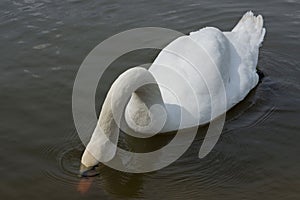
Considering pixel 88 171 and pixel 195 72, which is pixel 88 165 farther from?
pixel 195 72

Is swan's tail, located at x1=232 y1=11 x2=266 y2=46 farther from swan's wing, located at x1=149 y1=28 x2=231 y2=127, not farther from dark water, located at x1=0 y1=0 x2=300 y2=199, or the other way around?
swan's wing, located at x1=149 y1=28 x2=231 y2=127

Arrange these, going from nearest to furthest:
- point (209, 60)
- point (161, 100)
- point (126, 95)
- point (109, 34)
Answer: point (126, 95) → point (161, 100) → point (209, 60) → point (109, 34)

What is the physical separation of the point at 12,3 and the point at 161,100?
5.91m

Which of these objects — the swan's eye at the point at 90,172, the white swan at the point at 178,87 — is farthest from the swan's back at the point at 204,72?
the swan's eye at the point at 90,172

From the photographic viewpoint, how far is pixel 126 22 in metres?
11.8

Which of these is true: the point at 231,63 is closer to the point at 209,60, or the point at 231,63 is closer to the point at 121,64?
the point at 209,60

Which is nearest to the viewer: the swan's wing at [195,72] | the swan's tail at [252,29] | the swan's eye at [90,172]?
the swan's eye at [90,172]

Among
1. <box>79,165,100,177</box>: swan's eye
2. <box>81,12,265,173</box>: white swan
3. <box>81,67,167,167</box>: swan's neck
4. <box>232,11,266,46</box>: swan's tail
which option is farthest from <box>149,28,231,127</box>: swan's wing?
<box>79,165,100,177</box>: swan's eye

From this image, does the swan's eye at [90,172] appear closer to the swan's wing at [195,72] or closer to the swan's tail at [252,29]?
the swan's wing at [195,72]

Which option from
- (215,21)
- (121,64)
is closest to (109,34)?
(121,64)

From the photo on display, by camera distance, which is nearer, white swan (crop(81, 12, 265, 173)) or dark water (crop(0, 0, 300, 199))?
white swan (crop(81, 12, 265, 173))

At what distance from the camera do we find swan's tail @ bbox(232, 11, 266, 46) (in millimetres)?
9961

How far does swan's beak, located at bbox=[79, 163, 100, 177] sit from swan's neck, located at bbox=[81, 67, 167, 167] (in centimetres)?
9

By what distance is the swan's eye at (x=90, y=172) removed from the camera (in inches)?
279
